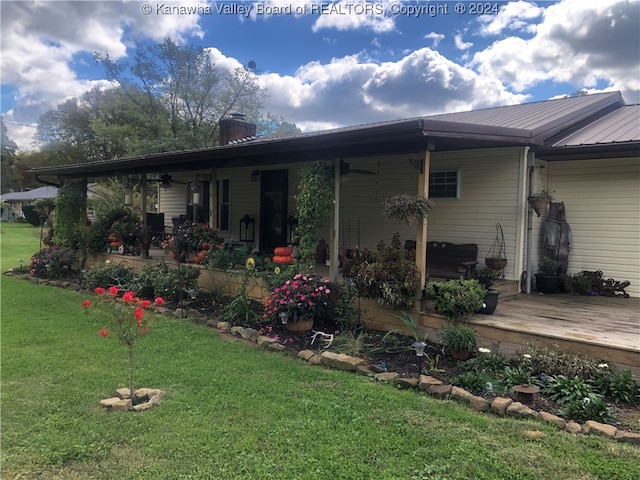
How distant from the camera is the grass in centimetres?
254

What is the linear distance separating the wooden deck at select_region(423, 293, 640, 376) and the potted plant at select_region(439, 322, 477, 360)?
0.32m

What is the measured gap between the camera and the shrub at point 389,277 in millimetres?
5145

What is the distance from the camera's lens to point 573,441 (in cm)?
289

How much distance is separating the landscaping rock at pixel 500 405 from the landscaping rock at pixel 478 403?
0.05m

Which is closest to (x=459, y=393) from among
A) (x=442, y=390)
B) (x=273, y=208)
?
(x=442, y=390)

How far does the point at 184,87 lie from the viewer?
26562 mm

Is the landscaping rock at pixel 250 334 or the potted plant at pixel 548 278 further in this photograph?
the potted plant at pixel 548 278

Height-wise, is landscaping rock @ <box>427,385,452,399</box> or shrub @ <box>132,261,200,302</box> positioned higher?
shrub @ <box>132,261,200,302</box>

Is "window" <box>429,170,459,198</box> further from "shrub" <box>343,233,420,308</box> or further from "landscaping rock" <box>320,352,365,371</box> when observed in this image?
"landscaping rock" <box>320,352,365,371</box>

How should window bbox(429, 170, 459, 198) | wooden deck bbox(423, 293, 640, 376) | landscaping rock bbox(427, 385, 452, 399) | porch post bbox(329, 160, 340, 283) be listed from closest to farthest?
landscaping rock bbox(427, 385, 452, 399) < wooden deck bbox(423, 293, 640, 376) < porch post bbox(329, 160, 340, 283) < window bbox(429, 170, 459, 198)

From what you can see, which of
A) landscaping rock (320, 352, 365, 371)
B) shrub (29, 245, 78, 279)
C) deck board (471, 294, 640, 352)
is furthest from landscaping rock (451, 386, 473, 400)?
shrub (29, 245, 78, 279)

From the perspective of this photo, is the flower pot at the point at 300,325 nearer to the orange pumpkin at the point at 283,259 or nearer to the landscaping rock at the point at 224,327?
the landscaping rock at the point at 224,327

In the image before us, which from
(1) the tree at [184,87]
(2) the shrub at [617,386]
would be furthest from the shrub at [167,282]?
(1) the tree at [184,87]

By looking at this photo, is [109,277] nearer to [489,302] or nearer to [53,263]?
[53,263]
